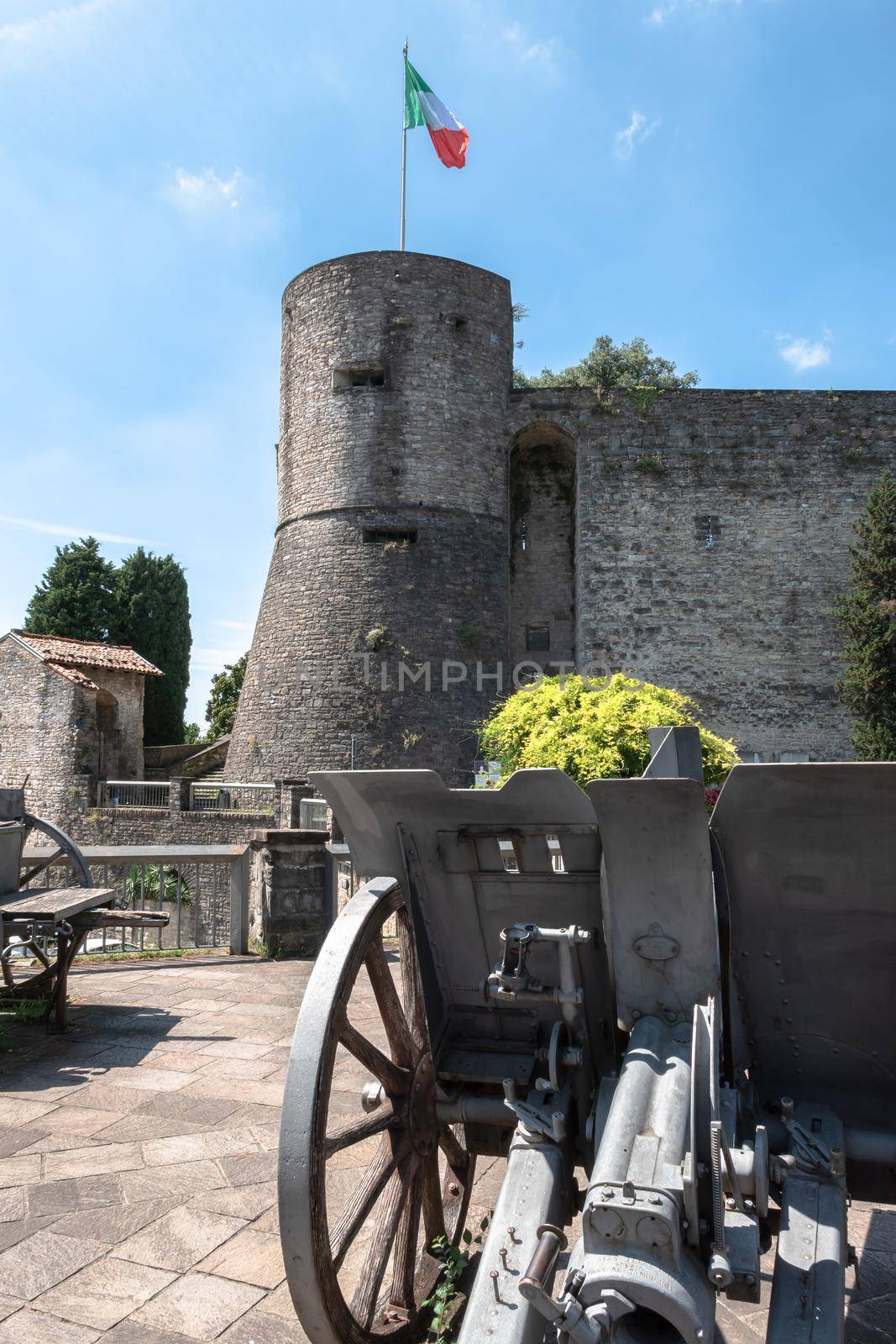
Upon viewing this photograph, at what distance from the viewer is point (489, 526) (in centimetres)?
2064

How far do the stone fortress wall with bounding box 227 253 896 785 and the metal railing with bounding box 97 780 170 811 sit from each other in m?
1.83

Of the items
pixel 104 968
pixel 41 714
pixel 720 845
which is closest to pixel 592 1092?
pixel 720 845

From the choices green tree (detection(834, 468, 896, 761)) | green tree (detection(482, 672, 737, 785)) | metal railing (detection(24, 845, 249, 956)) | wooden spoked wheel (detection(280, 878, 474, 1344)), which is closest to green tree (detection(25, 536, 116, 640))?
metal railing (detection(24, 845, 249, 956))

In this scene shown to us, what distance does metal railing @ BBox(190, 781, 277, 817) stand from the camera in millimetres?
18641

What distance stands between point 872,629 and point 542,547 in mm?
7324

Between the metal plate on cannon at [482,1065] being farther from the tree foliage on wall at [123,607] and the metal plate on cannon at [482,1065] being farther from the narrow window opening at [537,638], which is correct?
the tree foliage on wall at [123,607]

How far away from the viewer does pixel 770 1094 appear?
6.59 ft

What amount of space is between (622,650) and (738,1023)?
1863 centimetres

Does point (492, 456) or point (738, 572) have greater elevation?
point (492, 456)

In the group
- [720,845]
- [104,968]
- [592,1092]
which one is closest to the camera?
[720,845]

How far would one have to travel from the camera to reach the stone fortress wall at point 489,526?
19891mm

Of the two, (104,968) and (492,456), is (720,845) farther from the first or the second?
(492,456)

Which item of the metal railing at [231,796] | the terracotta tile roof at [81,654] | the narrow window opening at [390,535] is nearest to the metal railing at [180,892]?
the metal railing at [231,796]

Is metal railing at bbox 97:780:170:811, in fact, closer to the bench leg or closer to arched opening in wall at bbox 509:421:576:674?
arched opening in wall at bbox 509:421:576:674
